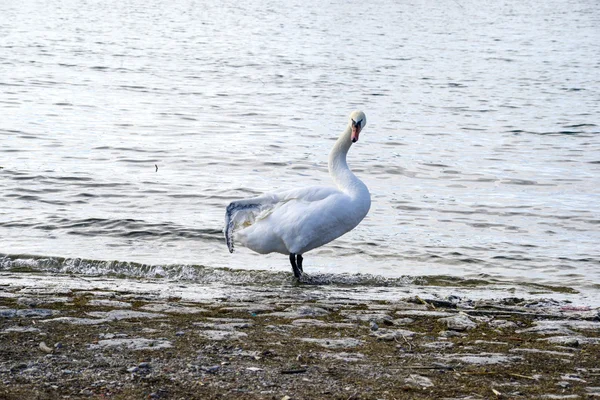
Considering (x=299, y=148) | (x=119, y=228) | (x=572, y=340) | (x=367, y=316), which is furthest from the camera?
(x=299, y=148)

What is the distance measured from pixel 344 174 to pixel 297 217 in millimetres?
838

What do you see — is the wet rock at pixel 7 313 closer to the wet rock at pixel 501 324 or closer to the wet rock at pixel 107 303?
the wet rock at pixel 107 303

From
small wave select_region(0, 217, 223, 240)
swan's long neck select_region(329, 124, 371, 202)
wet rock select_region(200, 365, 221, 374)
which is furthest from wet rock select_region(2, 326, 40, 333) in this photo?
small wave select_region(0, 217, 223, 240)

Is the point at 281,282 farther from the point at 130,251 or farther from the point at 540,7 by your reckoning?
the point at 540,7

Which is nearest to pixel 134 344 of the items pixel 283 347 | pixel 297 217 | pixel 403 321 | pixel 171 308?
pixel 283 347

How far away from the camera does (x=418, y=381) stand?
215 inches

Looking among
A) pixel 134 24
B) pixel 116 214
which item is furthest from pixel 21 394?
pixel 134 24

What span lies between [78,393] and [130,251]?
574 cm

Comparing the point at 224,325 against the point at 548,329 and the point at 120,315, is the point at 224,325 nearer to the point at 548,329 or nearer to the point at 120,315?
the point at 120,315

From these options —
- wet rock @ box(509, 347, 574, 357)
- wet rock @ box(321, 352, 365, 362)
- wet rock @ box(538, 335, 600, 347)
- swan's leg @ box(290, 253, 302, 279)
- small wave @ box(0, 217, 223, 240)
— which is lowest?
small wave @ box(0, 217, 223, 240)

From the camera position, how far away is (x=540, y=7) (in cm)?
6756

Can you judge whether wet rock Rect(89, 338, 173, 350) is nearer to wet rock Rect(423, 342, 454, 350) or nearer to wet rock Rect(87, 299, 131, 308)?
wet rock Rect(87, 299, 131, 308)

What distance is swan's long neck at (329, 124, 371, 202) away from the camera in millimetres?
9328

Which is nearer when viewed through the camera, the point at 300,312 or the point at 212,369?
the point at 212,369
